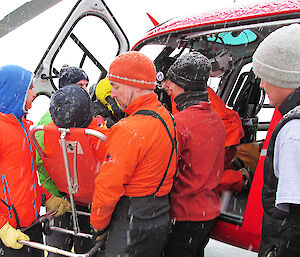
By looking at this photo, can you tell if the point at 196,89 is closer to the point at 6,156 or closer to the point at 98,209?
the point at 98,209

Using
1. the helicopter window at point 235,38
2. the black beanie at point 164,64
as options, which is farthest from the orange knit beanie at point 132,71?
the helicopter window at point 235,38

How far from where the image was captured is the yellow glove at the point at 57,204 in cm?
222

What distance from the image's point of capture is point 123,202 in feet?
5.37

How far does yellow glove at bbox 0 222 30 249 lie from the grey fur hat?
1.59 m

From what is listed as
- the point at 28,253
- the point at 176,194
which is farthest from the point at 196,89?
the point at 28,253

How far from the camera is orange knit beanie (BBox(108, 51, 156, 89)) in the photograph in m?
1.66

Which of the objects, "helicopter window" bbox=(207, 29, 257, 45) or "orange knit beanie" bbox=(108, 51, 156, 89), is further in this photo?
"helicopter window" bbox=(207, 29, 257, 45)

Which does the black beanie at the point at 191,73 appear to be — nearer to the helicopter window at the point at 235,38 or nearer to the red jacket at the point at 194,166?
the red jacket at the point at 194,166

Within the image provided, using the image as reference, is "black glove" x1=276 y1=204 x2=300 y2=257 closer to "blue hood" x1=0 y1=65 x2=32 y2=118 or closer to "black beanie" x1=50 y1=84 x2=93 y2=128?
"black beanie" x1=50 y1=84 x2=93 y2=128

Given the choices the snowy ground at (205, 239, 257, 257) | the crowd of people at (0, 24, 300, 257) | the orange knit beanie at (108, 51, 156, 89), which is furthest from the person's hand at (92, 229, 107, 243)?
the snowy ground at (205, 239, 257, 257)

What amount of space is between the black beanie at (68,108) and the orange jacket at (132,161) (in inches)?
11.9

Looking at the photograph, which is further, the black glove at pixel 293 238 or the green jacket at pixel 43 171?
the green jacket at pixel 43 171

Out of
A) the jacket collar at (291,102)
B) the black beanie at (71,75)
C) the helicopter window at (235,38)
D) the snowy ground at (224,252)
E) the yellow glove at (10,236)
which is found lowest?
the snowy ground at (224,252)

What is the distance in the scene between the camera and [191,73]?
2.05 m
